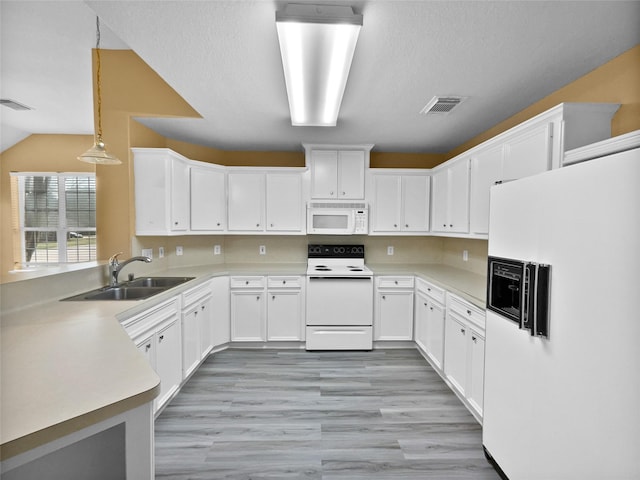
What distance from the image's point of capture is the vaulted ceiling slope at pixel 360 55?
1.50 meters

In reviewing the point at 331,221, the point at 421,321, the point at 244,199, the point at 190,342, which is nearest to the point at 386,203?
the point at 331,221

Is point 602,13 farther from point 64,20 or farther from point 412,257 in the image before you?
point 64,20

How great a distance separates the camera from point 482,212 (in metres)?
2.64

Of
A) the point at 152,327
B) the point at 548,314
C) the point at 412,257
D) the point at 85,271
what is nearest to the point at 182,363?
the point at 152,327

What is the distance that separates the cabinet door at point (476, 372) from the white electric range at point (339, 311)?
1.37m

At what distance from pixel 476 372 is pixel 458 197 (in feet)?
5.82

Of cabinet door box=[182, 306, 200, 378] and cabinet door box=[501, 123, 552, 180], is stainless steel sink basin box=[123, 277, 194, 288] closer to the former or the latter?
cabinet door box=[182, 306, 200, 378]

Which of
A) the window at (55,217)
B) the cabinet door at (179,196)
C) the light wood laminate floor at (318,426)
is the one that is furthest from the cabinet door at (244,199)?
the window at (55,217)

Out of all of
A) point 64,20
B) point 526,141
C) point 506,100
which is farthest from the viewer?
point 506,100

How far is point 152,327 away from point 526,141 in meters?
2.99

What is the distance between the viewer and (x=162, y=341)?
7.51 ft

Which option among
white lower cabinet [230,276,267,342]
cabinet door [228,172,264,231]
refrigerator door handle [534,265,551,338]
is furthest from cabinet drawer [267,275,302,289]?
refrigerator door handle [534,265,551,338]

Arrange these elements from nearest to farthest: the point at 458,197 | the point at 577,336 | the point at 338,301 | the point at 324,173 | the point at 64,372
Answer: the point at 64,372
the point at 577,336
the point at 458,197
the point at 338,301
the point at 324,173

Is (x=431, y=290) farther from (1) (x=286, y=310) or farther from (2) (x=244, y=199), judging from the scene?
(2) (x=244, y=199)
